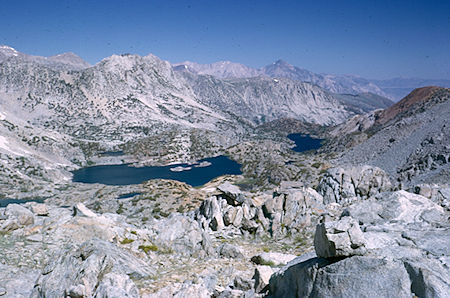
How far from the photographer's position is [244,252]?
2388cm

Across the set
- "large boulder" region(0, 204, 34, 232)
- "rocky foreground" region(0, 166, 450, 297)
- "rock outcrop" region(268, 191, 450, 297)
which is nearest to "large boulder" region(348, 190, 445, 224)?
"rocky foreground" region(0, 166, 450, 297)

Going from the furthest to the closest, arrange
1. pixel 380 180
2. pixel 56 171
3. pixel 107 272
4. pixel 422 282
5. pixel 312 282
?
pixel 56 171
pixel 380 180
pixel 107 272
pixel 312 282
pixel 422 282

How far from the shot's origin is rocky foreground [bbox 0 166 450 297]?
10055 millimetres

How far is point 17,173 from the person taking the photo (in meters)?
170

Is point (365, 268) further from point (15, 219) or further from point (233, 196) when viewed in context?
point (233, 196)

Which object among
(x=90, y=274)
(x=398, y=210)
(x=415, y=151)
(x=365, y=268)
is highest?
(x=415, y=151)

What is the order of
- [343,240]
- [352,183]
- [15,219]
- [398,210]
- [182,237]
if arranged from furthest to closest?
[352,183] < [182,237] < [15,219] < [398,210] < [343,240]

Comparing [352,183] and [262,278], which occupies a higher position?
[262,278]

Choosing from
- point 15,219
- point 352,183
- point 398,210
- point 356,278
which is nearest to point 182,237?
point 15,219

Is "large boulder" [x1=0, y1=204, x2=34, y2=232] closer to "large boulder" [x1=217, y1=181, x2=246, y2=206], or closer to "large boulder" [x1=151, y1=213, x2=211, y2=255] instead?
"large boulder" [x1=151, y1=213, x2=211, y2=255]

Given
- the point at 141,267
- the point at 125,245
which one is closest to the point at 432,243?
the point at 141,267

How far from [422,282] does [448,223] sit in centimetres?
1123

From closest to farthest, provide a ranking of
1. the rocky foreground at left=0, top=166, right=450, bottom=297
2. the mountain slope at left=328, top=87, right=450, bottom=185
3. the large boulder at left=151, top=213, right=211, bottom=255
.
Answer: the rocky foreground at left=0, top=166, right=450, bottom=297 → the large boulder at left=151, top=213, right=211, bottom=255 → the mountain slope at left=328, top=87, right=450, bottom=185

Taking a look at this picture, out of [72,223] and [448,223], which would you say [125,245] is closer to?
[72,223]
